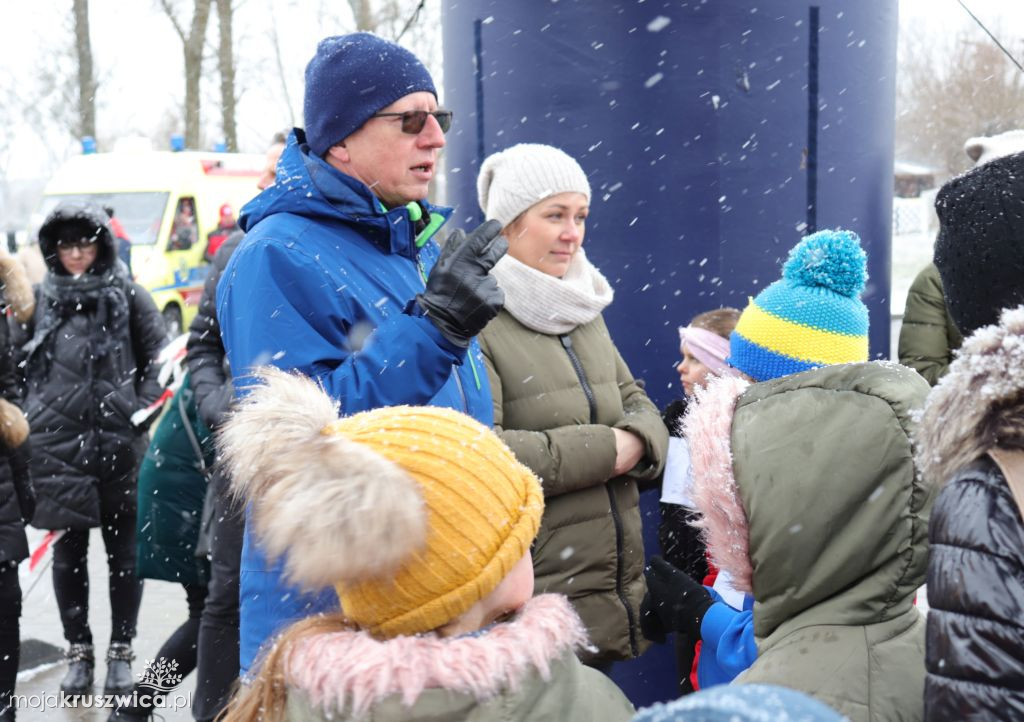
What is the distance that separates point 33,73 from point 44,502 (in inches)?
1039

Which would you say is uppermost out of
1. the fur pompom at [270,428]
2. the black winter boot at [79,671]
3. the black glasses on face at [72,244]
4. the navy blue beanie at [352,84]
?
the navy blue beanie at [352,84]

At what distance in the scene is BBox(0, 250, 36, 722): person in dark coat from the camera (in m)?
3.74

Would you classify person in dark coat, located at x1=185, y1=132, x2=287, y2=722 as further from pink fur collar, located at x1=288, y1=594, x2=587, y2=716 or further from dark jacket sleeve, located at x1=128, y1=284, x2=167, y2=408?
pink fur collar, located at x1=288, y1=594, x2=587, y2=716

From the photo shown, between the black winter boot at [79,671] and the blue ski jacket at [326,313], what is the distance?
2.54 meters

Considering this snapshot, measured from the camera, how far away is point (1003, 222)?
5.21 ft

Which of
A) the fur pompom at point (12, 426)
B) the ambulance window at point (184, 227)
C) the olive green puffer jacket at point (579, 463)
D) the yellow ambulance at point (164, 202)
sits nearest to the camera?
the olive green puffer jacket at point (579, 463)

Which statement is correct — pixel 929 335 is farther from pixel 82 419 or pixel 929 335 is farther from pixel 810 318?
pixel 82 419

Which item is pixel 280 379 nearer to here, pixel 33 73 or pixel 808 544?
pixel 808 544

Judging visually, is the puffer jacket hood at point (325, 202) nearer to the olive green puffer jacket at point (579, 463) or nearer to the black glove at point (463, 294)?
the black glove at point (463, 294)

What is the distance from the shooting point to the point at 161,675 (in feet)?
13.5

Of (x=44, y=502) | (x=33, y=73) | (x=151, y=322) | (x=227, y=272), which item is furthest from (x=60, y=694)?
(x=33, y=73)

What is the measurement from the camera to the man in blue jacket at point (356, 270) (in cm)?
217

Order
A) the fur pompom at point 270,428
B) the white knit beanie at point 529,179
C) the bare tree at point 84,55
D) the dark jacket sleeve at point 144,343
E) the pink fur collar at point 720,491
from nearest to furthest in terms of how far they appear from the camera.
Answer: the fur pompom at point 270,428, the pink fur collar at point 720,491, the white knit beanie at point 529,179, the dark jacket sleeve at point 144,343, the bare tree at point 84,55

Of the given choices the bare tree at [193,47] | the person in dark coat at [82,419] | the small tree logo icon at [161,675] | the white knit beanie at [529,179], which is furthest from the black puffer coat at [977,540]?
the bare tree at [193,47]
